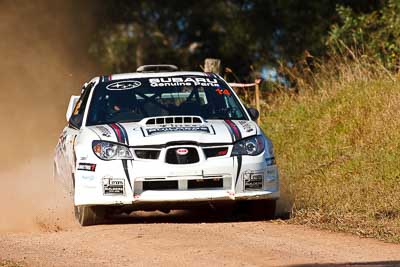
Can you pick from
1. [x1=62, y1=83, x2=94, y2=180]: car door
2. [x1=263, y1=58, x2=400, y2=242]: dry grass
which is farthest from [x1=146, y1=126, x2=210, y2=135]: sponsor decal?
[x1=263, y1=58, x2=400, y2=242]: dry grass

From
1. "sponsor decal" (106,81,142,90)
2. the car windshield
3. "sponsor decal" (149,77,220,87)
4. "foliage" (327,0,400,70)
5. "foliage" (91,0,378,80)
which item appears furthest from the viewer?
"foliage" (91,0,378,80)

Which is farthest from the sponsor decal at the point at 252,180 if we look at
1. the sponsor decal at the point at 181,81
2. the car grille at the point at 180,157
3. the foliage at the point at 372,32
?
the foliage at the point at 372,32

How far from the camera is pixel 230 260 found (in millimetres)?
9336

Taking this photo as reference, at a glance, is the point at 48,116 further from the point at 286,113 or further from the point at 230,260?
the point at 230,260

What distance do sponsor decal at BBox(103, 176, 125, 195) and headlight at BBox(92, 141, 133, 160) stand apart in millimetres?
214

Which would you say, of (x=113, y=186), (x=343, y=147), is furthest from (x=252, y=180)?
(x=343, y=147)

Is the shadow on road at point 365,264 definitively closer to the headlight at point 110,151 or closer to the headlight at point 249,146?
the headlight at point 249,146

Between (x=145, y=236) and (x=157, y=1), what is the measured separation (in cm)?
2750

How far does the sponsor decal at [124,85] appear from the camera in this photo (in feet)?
43.4

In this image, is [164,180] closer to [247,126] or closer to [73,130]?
[247,126]

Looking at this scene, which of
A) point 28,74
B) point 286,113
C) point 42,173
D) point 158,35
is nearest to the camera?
point 42,173

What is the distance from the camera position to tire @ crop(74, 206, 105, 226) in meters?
11.9

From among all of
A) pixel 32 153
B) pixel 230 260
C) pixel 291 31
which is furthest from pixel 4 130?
pixel 230 260

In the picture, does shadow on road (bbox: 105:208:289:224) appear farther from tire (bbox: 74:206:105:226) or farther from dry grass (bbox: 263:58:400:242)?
dry grass (bbox: 263:58:400:242)
